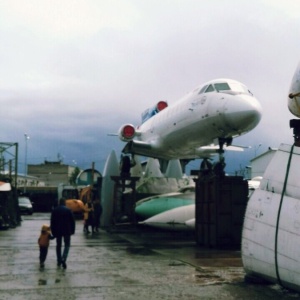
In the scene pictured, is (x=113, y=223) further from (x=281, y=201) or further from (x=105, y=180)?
(x=281, y=201)

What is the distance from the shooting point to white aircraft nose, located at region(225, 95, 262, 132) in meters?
21.1

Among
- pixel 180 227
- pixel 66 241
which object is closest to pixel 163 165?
pixel 180 227

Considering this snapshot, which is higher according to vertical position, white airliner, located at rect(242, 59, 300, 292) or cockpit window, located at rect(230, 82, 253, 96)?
cockpit window, located at rect(230, 82, 253, 96)

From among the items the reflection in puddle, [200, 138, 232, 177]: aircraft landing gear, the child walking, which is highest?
[200, 138, 232, 177]: aircraft landing gear

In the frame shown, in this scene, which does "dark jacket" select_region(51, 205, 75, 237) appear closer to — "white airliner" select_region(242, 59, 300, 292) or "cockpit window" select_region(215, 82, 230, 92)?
"white airliner" select_region(242, 59, 300, 292)

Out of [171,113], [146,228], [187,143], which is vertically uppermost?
[171,113]

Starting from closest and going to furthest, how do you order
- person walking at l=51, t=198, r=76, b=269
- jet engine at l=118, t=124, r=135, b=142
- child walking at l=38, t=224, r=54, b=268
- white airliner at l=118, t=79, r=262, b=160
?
person walking at l=51, t=198, r=76, b=269 → child walking at l=38, t=224, r=54, b=268 → white airliner at l=118, t=79, r=262, b=160 → jet engine at l=118, t=124, r=135, b=142

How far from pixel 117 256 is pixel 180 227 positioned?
25.9 ft

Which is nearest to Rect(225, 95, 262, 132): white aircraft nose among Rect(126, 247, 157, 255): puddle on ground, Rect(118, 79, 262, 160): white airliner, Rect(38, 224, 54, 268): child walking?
Rect(118, 79, 262, 160): white airliner

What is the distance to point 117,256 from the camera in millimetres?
14797

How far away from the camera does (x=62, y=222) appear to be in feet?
40.7

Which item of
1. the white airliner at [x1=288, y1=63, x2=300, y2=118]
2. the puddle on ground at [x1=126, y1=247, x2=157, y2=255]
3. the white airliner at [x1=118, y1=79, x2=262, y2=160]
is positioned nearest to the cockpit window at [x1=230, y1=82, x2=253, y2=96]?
the white airliner at [x1=118, y1=79, x2=262, y2=160]

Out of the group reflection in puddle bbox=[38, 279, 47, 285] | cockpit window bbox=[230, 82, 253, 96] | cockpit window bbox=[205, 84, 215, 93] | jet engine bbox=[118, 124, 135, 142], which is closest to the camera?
reflection in puddle bbox=[38, 279, 47, 285]

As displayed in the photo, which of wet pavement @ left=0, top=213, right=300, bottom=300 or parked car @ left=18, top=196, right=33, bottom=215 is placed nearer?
wet pavement @ left=0, top=213, right=300, bottom=300
